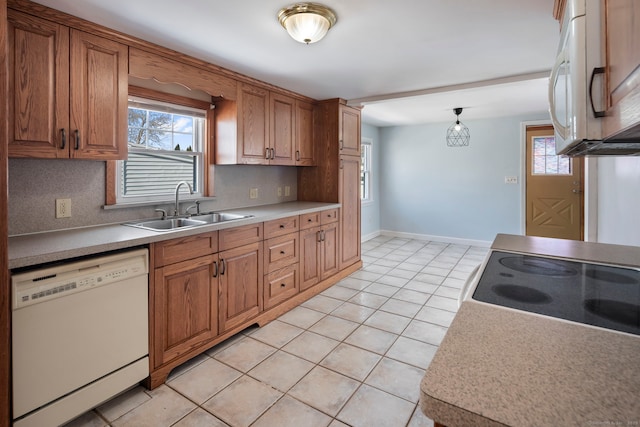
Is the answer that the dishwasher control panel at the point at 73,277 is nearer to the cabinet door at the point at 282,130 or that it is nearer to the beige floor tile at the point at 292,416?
the beige floor tile at the point at 292,416

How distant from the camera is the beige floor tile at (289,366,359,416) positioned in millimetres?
1849

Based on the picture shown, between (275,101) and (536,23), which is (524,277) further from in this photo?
(275,101)

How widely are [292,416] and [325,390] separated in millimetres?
275

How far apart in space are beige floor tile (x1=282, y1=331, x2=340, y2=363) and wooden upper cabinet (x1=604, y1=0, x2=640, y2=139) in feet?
7.03

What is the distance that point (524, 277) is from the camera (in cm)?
128

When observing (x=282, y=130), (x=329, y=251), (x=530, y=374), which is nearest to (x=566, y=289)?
(x=530, y=374)

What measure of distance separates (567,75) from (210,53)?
2.32 m

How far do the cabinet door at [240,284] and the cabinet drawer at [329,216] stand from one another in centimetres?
105

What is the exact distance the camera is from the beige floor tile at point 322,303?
10.4ft

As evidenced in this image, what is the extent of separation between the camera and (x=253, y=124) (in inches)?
123

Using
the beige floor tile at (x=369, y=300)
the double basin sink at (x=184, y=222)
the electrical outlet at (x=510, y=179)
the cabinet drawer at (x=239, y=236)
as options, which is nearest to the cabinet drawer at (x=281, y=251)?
the cabinet drawer at (x=239, y=236)

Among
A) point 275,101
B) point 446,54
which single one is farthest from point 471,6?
point 275,101

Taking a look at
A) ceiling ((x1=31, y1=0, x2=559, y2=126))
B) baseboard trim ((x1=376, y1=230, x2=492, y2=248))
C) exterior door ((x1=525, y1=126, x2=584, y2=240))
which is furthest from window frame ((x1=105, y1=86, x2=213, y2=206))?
exterior door ((x1=525, y1=126, x2=584, y2=240))

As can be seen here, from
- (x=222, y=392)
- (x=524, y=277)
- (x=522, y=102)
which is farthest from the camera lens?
(x=522, y=102)
